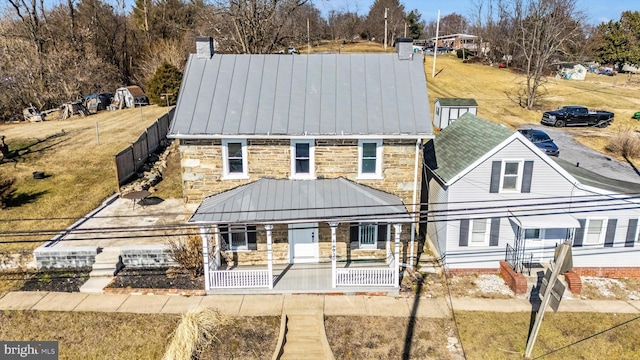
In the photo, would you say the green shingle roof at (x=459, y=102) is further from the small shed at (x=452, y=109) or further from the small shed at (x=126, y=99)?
the small shed at (x=126, y=99)

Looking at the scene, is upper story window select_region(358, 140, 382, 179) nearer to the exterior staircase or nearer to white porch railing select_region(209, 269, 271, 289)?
white porch railing select_region(209, 269, 271, 289)

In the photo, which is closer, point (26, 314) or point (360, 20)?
point (26, 314)

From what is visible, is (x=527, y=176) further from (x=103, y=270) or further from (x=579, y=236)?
(x=103, y=270)

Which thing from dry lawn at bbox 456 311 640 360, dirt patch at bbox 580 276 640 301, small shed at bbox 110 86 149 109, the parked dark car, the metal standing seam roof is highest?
the metal standing seam roof

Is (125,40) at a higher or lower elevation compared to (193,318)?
higher

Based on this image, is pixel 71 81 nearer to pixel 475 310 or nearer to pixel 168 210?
pixel 168 210

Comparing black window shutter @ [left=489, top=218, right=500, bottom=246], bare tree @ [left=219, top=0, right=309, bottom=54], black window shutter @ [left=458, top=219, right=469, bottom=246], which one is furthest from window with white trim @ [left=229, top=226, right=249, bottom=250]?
bare tree @ [left=219, top=0, right=309, bottom=54]

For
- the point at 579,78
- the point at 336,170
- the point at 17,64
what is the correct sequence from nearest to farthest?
the point at 336,170, the point at 17,64, the point at 579,78

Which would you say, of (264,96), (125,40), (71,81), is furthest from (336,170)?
(125,40)
